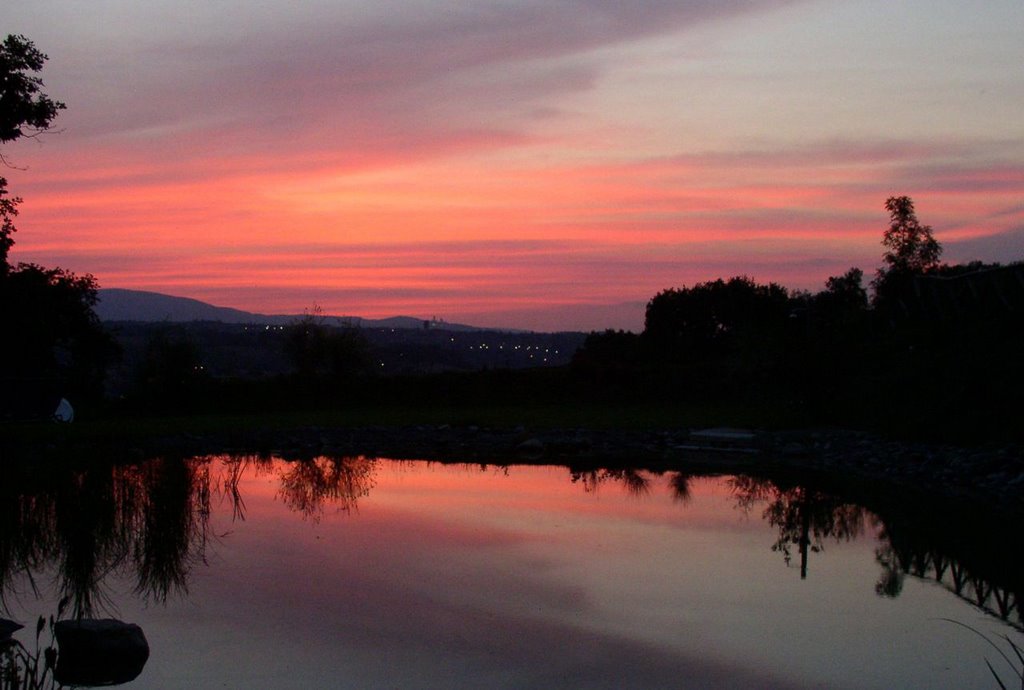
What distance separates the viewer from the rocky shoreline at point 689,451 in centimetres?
1836

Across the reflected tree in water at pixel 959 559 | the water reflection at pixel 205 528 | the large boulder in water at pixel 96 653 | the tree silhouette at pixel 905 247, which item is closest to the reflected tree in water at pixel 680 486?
the water reflection at pixel 205 528

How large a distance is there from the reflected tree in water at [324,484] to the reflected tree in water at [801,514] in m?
6.60

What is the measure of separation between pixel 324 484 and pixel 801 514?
8680mm

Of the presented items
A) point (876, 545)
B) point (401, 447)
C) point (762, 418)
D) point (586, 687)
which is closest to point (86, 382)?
point (401, 447)

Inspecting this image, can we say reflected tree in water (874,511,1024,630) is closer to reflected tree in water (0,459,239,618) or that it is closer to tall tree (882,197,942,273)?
reflected tree in water (0,459,239,618)

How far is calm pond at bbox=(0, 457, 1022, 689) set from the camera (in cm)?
859

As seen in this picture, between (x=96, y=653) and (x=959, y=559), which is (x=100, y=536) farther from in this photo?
(x=959, y=559)

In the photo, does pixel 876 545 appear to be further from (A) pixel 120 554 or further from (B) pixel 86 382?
(B) pixel 86 382

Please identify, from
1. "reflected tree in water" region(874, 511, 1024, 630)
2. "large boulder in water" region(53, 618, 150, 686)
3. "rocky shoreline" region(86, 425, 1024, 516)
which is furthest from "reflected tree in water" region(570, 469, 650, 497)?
"large boulder in water" region(53, 618, 150, 686)

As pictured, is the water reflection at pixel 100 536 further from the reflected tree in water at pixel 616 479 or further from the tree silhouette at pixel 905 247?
the tree silhouette at pixel 905 247

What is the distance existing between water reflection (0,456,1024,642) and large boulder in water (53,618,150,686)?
95 cm

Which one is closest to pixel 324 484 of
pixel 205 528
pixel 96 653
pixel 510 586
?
pixel 205 528

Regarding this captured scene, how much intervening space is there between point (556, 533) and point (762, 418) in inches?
650

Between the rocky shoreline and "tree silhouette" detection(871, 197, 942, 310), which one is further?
"tree silhouette" detection(871, 197, 942, 310)
